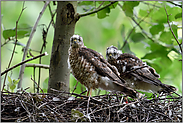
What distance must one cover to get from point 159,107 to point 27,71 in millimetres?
3733

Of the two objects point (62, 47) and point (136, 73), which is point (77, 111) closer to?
point (62, 47)

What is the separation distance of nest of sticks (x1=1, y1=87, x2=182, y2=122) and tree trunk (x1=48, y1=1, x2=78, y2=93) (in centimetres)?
54

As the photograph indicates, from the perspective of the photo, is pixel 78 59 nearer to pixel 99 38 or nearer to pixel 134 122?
pixel 134 122

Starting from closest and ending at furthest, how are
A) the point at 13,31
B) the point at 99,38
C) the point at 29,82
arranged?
the point at 13,31 → the point at 29,82 → the point at 99,38

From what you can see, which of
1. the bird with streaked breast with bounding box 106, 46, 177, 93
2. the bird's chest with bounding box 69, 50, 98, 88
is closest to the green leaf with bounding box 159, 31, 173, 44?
the bird with streaked breast with bounding box 106, 46, 177, 93

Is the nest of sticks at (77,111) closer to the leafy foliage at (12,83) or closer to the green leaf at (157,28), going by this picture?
the leafy foliage at (12,83)

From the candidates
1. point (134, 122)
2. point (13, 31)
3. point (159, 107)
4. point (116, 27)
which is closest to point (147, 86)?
point (159, 107)

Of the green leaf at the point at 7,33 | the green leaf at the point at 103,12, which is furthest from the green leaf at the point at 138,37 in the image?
the green leaf at the point at 7,33

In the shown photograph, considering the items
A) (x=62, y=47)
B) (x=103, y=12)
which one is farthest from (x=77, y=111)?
(x=103, y=12)

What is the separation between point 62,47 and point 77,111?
1.16 m

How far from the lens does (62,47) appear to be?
8.81ft

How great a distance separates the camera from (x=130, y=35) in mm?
3490

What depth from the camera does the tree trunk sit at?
261 cm

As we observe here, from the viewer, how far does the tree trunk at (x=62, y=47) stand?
2.61 meters
